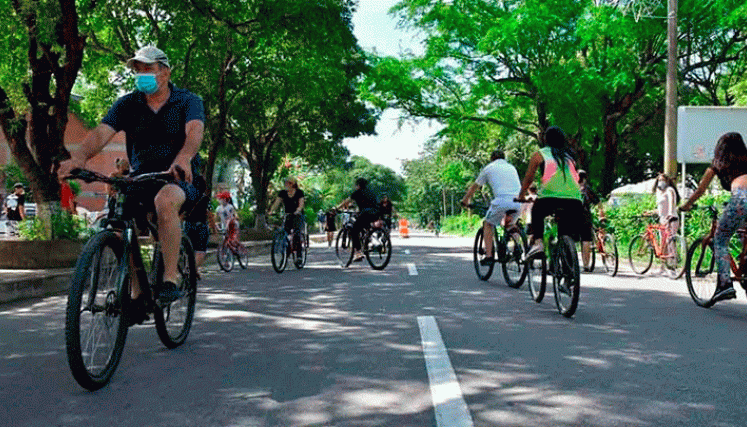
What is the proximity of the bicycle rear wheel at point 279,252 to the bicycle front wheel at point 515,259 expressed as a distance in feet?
15.2

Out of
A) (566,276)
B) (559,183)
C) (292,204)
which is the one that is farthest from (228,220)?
(566,276)

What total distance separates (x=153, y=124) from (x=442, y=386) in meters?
2.46

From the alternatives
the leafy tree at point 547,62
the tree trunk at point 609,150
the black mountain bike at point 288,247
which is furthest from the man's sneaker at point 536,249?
the tree trunk at point 609,150

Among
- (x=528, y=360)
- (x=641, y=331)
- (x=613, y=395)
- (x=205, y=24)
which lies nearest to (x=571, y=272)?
(x=641, y=331)

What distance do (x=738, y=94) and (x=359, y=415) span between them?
26871 millimetres

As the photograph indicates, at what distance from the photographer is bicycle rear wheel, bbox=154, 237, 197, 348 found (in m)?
4.96

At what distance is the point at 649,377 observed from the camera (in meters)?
4.18

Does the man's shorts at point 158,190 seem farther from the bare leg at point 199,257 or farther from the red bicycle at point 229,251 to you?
the red bicycle at point 229,251

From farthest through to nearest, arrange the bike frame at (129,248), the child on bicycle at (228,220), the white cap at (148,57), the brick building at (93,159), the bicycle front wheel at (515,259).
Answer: the brick building at (93,159) → the child on bicycle at (228,220) → the bicycle front wheel at (515,259) → the white cap at (148,57) → the bike frame at (129,248)

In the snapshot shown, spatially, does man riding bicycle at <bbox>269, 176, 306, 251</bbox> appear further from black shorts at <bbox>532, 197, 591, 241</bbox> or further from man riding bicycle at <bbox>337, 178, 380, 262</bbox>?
black shorts at <bbox>532, 197, 591, 241</bbox>

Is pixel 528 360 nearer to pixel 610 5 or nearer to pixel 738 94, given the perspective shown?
pixel 610 5

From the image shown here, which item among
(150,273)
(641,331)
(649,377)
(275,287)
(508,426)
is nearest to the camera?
(508,426)

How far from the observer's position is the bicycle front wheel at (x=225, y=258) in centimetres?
1341

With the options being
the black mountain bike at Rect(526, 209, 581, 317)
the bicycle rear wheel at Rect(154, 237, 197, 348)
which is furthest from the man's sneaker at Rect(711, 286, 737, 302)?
the bicycle rear wheel at Rect(154, 237, 197, 348)
